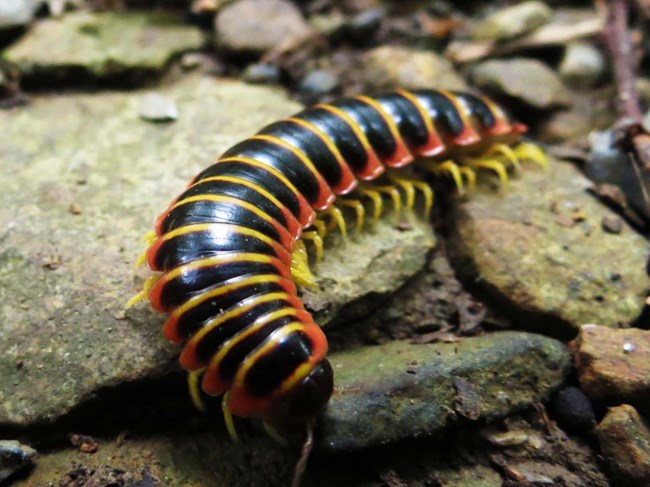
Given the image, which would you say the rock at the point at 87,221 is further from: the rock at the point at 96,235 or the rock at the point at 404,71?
the rock at the point at 404,71

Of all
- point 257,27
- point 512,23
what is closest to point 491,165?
point 512,23

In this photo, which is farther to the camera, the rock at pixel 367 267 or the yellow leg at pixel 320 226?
the yellow leg at pixel 320 226

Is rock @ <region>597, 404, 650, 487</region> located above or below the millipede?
below

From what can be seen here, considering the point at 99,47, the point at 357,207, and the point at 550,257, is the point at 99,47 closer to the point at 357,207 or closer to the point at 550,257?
the point at 357,207

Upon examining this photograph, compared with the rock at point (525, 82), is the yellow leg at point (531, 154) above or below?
below

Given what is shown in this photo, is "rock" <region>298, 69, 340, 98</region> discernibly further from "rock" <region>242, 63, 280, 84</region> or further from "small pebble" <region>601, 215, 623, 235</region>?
"small pebble" <region>601, 215, 623, 235</region>

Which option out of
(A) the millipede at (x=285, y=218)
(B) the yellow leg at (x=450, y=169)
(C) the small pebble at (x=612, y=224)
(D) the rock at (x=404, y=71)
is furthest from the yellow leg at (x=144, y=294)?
(C) the small pebble at (x=612, y=224)

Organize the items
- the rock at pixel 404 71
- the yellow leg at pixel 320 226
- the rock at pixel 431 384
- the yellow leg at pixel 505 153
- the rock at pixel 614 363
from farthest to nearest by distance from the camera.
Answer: the rock at pixel 404 71
the yellow leg at pixel 505 153
the yellow leg at pixel 320 226
the rock at pixel 614 363
the rock at pixel 431 384

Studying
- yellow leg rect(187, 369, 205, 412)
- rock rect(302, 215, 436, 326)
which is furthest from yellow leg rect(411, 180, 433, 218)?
yellow leg rect(187, 369, 205, 412)
